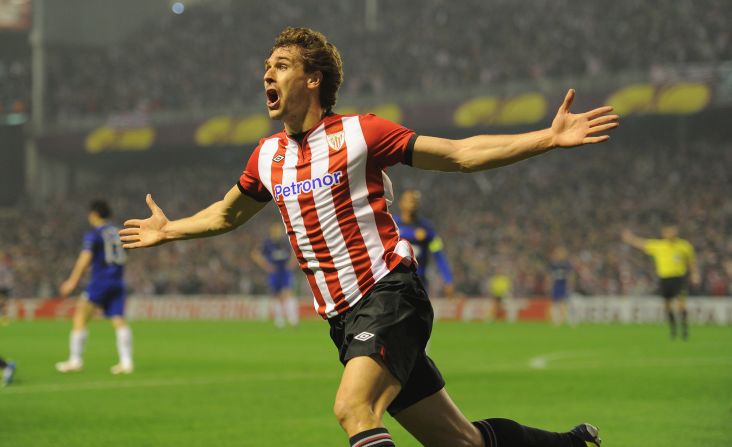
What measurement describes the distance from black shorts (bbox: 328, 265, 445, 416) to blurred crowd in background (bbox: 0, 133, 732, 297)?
2707 centimetres

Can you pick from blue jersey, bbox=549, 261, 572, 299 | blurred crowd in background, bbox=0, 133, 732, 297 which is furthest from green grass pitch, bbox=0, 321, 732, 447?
blurred crowd in background, bbox=0, 133, 732, 297

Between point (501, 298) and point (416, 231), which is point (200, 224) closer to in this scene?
point (416, 231)

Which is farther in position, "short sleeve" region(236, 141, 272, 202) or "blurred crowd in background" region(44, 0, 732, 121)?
"blurred crowd in background" region(44, 0, 732, 121)

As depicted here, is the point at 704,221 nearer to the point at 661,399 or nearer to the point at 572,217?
the point at 572,217

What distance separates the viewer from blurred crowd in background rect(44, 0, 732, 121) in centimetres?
4012

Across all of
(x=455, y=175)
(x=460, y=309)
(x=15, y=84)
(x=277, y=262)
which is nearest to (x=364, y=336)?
(x=277, y=262)

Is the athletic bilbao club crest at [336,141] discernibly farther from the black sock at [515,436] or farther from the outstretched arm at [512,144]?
the black sock at [515,436]

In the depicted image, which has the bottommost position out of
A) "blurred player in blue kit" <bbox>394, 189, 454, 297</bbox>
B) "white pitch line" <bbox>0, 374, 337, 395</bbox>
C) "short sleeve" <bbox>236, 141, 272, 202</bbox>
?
"white pitch line" <bbox>0, 374, 337, 395</bbox>

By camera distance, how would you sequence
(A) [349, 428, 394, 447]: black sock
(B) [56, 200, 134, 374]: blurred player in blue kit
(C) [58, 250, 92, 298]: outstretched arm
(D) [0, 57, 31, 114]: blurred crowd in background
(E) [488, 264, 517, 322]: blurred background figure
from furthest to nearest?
(D) [0, 57, 31, 114]: blurred crowd in background
(E) [488, 264, 517, 322]: blurred background figure
(B) [56, 200, 134, 374]: blurred player in blue kit
(C) [58, 250, 92, 298]: outstretched arm
(A) [349, 428, 394, 447]: black sock

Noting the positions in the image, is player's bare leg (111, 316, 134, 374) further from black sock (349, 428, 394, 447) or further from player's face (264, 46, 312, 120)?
black sock (349, 428, 394, 447)

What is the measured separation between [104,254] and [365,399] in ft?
37.7

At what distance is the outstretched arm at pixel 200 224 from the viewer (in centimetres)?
597

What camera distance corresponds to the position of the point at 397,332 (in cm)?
507

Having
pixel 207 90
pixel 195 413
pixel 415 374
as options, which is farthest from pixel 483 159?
pixel 207 90
